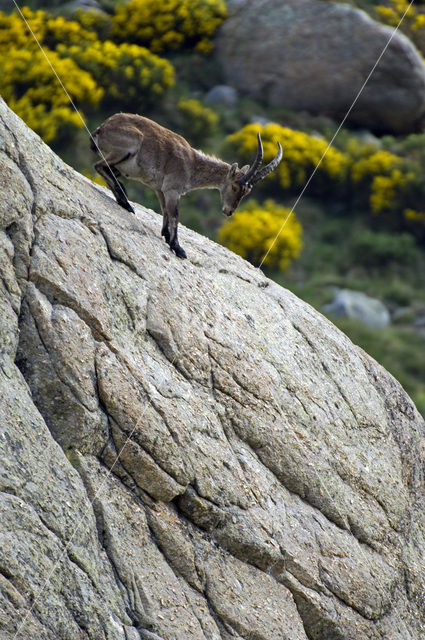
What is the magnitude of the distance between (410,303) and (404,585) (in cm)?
1541

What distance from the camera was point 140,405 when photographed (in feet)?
25.0

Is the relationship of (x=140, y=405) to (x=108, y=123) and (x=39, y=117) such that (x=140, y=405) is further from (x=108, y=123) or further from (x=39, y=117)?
(x=39, y=117)

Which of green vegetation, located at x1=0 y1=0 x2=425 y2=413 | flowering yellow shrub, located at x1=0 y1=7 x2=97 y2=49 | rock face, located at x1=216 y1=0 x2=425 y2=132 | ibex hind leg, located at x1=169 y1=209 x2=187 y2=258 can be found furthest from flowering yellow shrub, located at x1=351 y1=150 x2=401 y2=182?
ibex hind leg, located at x1=169 y1=209 x2=187 y2=258

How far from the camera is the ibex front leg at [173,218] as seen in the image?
959 cm

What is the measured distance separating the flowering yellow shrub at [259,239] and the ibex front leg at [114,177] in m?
13.8

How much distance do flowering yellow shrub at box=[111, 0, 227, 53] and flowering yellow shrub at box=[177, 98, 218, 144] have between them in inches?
177

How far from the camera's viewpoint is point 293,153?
26.8m

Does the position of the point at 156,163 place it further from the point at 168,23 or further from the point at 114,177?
the point at 168,23

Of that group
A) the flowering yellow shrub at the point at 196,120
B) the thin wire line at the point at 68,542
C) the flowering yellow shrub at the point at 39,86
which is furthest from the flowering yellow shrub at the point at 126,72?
the thin wire line at the point at 68,542

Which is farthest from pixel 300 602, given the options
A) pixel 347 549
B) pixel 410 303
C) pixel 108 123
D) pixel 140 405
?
pixel 410 303

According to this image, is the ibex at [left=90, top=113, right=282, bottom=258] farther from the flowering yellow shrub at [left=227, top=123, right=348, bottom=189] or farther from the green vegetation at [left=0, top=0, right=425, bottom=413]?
the flowering yellow shrub at [left=227, top=123, right=348, bottom=189]

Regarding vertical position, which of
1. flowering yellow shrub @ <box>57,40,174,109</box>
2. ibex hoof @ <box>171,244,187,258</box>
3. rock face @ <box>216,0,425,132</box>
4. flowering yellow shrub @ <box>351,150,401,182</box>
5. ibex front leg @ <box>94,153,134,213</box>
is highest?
ibex front leg @ <box>94,153,134,213</box>

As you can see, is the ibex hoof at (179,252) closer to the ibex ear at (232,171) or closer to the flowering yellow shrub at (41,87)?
the ibex ear at (232,171)

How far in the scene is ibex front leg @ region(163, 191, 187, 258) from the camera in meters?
9.59
